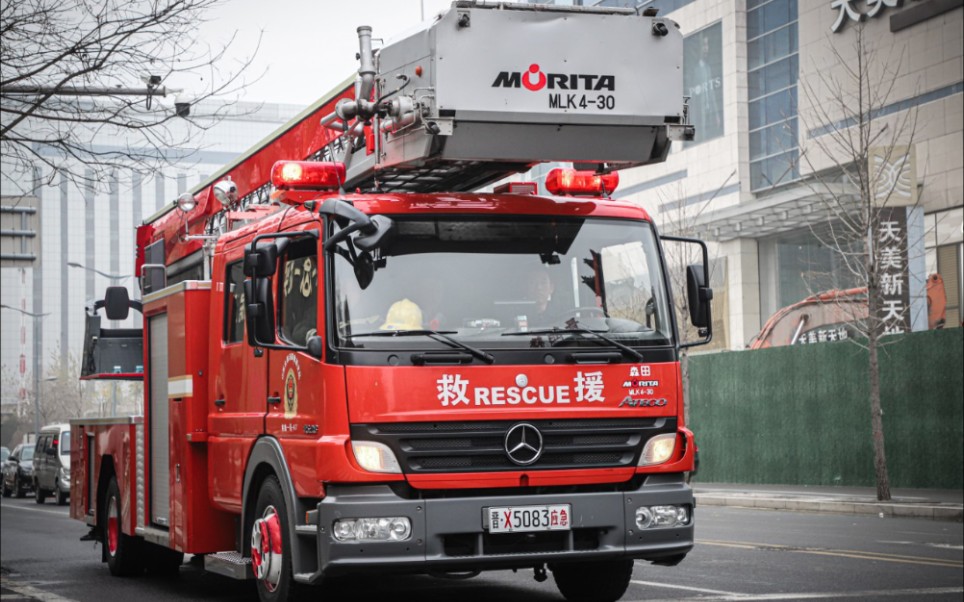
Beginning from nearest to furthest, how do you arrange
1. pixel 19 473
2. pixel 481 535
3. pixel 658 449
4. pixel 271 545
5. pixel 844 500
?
pixel 481 535 → pixel 658 449 → pixel 271 545 → pixel 844 500 → pixel 19 473

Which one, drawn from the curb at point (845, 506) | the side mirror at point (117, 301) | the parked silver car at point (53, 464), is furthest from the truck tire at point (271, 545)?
the parked silver car at point (53, 464)

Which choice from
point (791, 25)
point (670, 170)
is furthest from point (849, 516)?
point (670, 170)

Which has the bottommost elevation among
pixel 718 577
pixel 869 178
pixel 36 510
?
pixel 36 510

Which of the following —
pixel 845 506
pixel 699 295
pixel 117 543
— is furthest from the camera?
pixel 845 506

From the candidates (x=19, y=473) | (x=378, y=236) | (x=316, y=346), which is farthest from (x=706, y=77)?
(x=316, y=346)

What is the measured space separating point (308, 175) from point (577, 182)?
185cm

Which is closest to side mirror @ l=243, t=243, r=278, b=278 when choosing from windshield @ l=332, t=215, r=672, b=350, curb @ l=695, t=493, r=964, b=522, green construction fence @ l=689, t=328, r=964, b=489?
windshield @ l=332, t=215, r=672, b=350

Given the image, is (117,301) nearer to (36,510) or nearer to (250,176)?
(250,176)

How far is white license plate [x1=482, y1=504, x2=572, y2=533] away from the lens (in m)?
8.13

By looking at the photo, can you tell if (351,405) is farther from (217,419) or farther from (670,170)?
(670,170)

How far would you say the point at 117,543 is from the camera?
42.5 ft

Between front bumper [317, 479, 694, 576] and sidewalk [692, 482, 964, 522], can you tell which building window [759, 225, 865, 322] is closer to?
sidewalk [692, 482, 964, 522]

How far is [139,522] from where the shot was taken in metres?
11.9

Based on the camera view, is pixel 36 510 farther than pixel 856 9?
No
